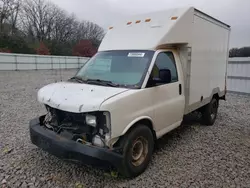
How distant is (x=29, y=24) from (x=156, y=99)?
4751cm

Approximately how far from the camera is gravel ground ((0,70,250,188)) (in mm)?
3104

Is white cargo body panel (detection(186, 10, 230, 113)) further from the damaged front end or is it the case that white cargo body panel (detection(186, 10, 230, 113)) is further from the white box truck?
the damaged front end

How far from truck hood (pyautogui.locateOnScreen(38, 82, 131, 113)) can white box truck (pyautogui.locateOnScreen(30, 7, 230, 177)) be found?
13mm

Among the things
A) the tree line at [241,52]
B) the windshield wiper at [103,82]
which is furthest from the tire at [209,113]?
the tree line at [241,52]

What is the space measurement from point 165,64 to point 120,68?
867 mm

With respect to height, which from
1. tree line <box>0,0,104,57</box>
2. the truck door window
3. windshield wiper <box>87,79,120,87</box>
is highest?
tree line <box>0,0,104,57</box>

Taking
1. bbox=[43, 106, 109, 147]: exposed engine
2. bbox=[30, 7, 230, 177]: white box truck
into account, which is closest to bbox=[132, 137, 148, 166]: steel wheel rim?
bbox=[30, 7, 230, 177]: white box truck

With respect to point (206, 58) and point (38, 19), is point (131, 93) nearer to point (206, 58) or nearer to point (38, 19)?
point (206, 58)

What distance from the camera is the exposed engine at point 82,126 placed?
2.82 metres

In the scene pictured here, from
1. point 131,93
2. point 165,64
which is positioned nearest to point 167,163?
point 131,93

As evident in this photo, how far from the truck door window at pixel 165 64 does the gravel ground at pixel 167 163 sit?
4.98ft

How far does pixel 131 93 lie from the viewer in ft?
9.97

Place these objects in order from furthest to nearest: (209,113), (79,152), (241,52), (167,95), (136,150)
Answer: (241,52) < (209,113) < (167,95) < (136,150) < (79,152)

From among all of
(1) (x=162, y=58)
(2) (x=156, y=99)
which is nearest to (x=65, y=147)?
(2) (x=156, y=99)
